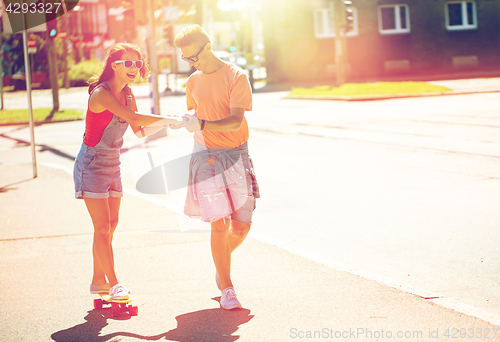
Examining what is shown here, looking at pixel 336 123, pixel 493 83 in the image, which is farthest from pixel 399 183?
pixel 493 83

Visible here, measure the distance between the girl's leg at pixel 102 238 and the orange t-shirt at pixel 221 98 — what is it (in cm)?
79

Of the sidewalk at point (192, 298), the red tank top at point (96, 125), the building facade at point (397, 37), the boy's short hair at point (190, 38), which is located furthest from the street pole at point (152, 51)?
the building facade at point (397, 37)

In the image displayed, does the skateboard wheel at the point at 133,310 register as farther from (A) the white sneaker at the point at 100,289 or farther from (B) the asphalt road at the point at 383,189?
(B) the asphalt road at the point at 383,189

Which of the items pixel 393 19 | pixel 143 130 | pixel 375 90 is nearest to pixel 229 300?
pixel 143 130

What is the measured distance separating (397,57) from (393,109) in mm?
20635

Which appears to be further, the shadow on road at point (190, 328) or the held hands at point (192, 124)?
the held hands at point (192, 124)

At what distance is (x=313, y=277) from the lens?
194 inches

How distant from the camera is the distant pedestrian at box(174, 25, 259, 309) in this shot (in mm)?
4199

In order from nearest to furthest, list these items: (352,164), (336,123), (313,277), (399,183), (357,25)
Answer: (313,277)
(399,183)
(352,164)
(336,123)
(357,25)

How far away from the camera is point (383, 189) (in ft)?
27.4

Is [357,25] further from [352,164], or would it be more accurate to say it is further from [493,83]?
[352,164]

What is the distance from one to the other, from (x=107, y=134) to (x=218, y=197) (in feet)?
2.77

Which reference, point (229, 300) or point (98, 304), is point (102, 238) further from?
point (229, 300)

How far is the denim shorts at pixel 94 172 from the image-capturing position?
4.34 m
